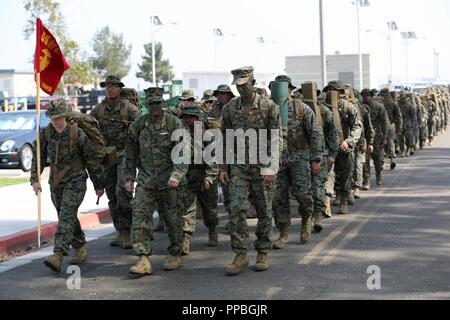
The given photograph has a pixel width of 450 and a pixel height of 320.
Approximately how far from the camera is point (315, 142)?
31.2 ft

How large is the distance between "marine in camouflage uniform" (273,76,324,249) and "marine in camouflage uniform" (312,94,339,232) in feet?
2.33

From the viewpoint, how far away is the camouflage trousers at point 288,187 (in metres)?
9.38

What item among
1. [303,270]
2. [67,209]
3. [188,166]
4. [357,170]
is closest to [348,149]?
[357,170]

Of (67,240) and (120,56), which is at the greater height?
(120,56)

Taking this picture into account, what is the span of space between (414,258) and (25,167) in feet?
46.8

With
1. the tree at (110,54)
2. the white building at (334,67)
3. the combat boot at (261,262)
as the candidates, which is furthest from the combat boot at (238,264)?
the tree at (110,54)

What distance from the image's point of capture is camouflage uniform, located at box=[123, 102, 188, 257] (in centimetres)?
810

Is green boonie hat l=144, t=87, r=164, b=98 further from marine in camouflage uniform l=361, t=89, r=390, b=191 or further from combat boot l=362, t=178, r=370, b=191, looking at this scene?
combat boot l=362, t=178, r=370, b=191

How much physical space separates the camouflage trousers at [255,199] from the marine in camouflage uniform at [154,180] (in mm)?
579

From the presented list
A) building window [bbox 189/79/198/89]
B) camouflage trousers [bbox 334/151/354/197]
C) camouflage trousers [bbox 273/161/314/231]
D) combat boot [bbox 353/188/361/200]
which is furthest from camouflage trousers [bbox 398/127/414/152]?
building window [bbox 189/79/198/89]

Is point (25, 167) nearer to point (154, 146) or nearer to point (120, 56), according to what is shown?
point (154, 146)
